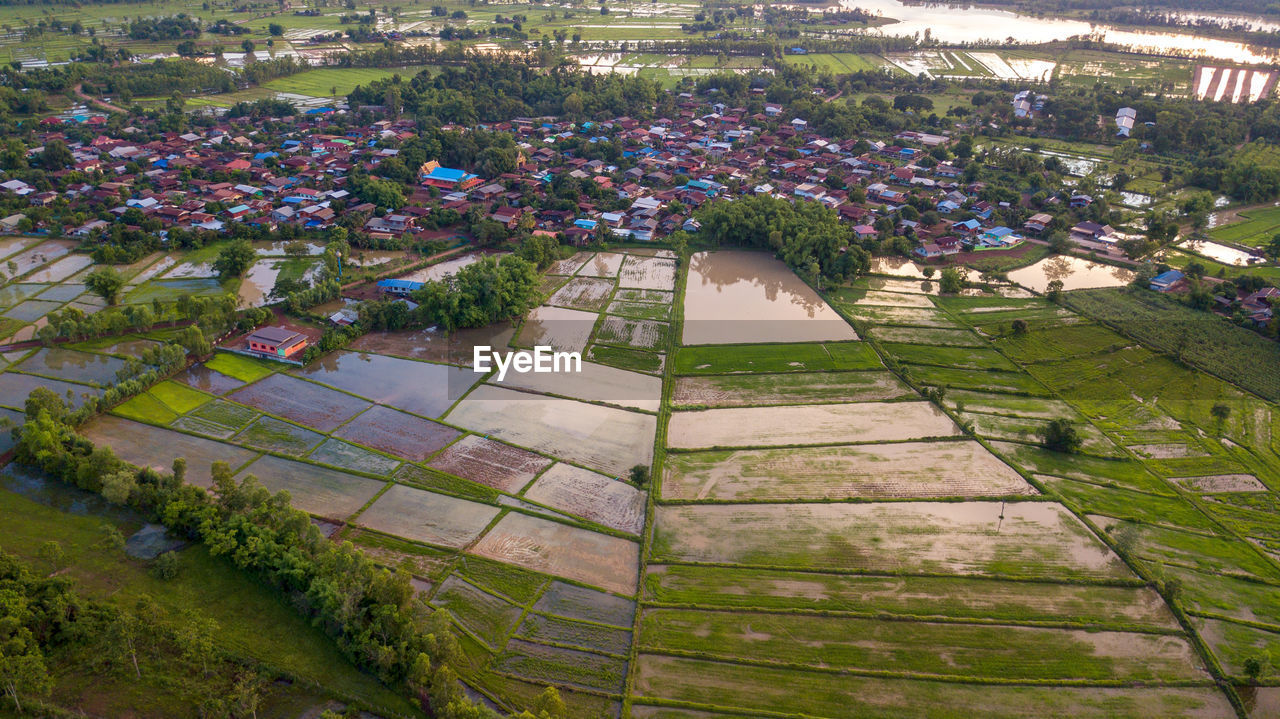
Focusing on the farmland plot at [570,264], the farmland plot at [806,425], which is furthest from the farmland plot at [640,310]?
the farmland plot at [806,425]

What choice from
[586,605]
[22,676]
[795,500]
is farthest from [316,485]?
[795,500]

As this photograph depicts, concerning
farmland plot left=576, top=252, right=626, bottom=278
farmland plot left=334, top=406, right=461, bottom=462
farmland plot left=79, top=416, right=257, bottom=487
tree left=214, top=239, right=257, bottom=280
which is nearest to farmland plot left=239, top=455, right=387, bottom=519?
farmland plot left=79, top=416, right=257, bottom=487

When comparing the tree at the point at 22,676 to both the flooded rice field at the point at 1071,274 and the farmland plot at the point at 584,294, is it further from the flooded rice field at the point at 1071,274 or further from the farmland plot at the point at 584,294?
the flooded rice field at the point at 1071,274

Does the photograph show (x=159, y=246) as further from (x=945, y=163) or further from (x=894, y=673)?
(x=945, y=163)

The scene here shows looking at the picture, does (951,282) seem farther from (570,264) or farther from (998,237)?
(570,264)

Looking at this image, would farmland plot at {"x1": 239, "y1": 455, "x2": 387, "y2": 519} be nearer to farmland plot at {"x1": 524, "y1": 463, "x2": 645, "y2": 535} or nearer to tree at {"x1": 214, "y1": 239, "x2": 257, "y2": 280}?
farmland plot at {"x1": 524, "y1": 463, "x2": 645, "y2": 535}
